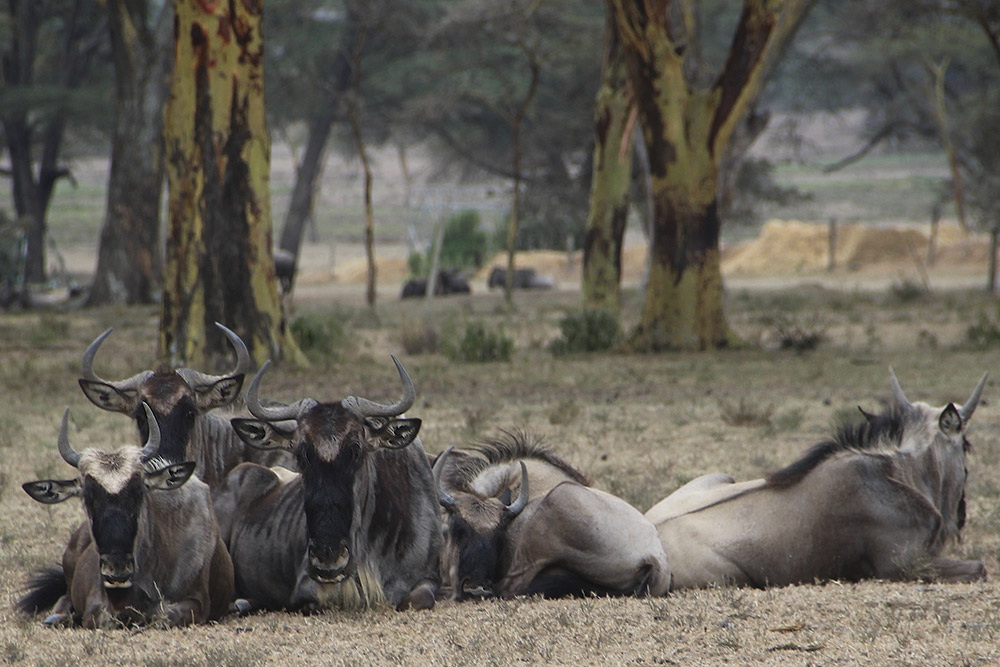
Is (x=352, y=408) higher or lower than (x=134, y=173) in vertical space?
lower

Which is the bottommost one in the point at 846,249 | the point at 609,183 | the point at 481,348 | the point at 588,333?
the point at 481,348

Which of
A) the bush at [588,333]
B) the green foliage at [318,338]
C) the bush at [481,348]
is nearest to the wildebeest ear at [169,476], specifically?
the green foliage at [318,338]

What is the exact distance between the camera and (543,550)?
5910 mm

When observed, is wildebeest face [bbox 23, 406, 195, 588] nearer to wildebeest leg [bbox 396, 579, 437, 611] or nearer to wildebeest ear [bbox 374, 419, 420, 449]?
wildebeest ear [bbox 374, 419, 420, 449]

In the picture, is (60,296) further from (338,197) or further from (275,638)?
(338,197)

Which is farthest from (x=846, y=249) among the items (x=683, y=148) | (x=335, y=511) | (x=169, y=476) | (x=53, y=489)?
(x=53, y=489)

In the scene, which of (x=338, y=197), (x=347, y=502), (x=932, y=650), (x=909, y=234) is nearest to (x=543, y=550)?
(x=347, y=502)

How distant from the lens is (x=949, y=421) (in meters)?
6.36

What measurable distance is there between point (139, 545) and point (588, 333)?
34.8ft

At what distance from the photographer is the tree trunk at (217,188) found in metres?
12.5

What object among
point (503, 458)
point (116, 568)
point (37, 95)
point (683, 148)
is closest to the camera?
point (116, 568)

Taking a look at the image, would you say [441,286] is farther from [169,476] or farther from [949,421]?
[169,476]

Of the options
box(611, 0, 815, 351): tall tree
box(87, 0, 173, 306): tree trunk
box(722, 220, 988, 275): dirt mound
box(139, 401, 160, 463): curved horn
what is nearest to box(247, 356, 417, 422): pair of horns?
box(139, 401, 160, 463): curved horn

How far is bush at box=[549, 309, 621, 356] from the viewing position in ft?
51.1
